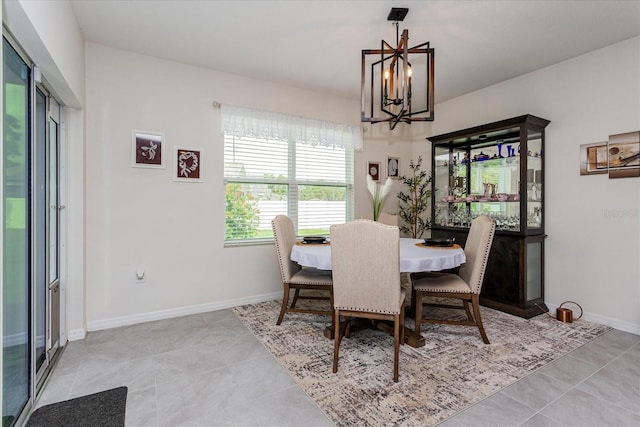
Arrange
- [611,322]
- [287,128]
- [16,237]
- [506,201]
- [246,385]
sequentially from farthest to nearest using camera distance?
[287,128] < [506,201] < [611,322] < [246,385] < [16,237]

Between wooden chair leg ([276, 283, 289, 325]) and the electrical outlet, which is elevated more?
the electrical outlet

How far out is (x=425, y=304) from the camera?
3604 millimetres

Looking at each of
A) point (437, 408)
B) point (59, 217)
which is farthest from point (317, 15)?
point (437, 408)

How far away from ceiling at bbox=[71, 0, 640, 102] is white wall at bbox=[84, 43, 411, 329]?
0.81 feet

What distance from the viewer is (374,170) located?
471 cm

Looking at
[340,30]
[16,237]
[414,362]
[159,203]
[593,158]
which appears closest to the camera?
[16,237]

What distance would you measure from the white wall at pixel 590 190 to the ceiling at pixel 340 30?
23 cm

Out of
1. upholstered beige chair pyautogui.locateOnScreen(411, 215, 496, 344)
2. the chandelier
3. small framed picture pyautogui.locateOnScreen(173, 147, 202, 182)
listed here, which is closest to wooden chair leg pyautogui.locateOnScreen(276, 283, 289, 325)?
upholstered beige chair pyautogui.locateOnScreen(411, 215, 496, 344)

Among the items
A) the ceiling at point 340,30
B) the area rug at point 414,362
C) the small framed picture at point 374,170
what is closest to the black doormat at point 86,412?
the area rug at point 414,362

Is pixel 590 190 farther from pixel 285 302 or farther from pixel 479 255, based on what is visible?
pixel 285 302

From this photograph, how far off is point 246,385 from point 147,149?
242cm

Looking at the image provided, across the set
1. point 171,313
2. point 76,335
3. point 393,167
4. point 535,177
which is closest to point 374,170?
point 393,167

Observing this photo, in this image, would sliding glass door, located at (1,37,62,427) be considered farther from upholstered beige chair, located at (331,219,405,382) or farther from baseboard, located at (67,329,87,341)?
upholstered beige chair, located at (331,219,405,382)

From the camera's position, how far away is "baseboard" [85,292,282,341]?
3.02 m
